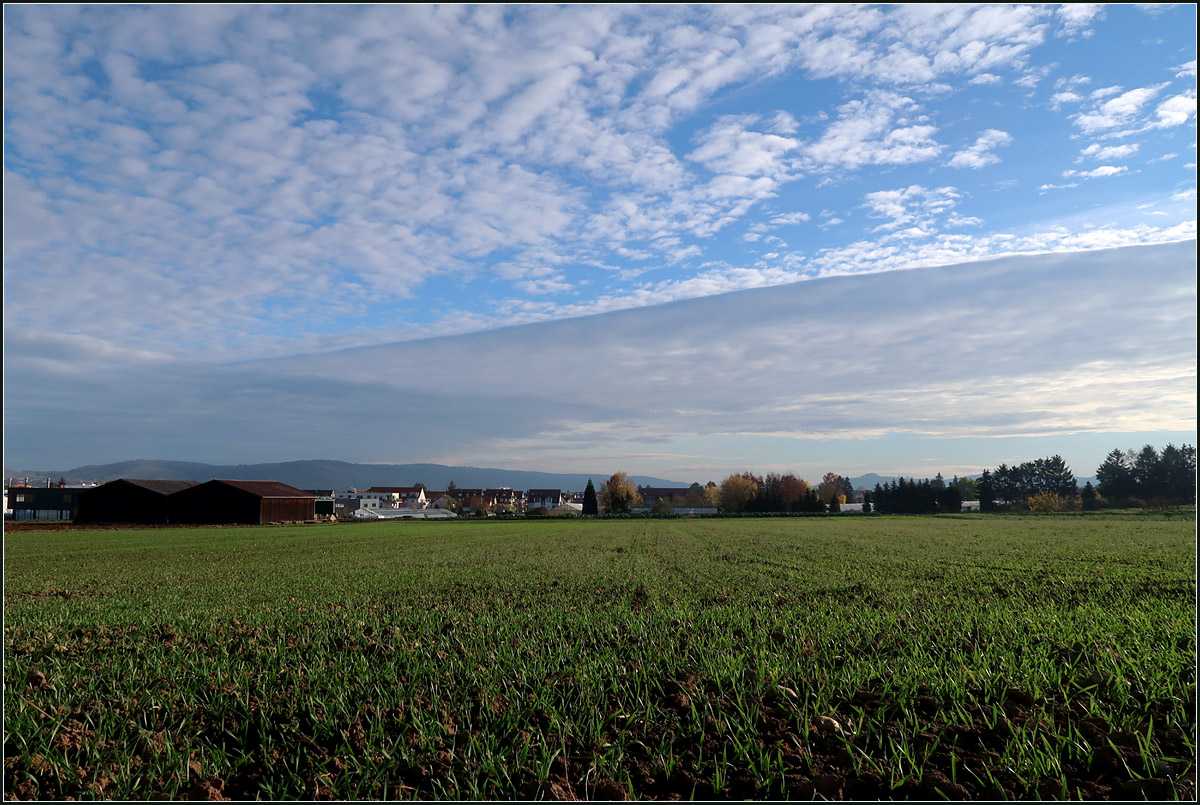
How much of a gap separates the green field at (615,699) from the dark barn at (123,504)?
60.1m

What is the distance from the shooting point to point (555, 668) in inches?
184

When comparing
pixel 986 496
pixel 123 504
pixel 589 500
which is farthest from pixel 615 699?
pixel 986 496

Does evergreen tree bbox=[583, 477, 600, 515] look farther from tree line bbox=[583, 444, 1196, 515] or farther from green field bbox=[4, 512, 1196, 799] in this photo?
green field bbox=[4, 512, 1196, 799]

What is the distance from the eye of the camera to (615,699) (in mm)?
4051

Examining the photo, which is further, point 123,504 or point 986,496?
point 986,496

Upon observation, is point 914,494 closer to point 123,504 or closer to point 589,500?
point 589,500

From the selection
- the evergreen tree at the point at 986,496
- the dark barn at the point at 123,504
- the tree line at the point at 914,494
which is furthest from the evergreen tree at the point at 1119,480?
the dark barn at the point at 123,504

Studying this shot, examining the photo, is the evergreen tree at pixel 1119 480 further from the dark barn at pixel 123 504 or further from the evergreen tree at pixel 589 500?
the dark barn at pixel 123 504

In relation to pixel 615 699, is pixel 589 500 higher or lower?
lower

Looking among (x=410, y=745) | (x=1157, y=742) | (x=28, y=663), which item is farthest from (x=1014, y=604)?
(x=28, y=663)

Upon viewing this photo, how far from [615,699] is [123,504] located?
2715 inches

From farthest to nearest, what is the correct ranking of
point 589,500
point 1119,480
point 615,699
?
point 589,500 → point 1119,480 → point 615,699

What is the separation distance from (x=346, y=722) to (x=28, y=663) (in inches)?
135

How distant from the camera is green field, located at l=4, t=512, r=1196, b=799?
3.01 meters
